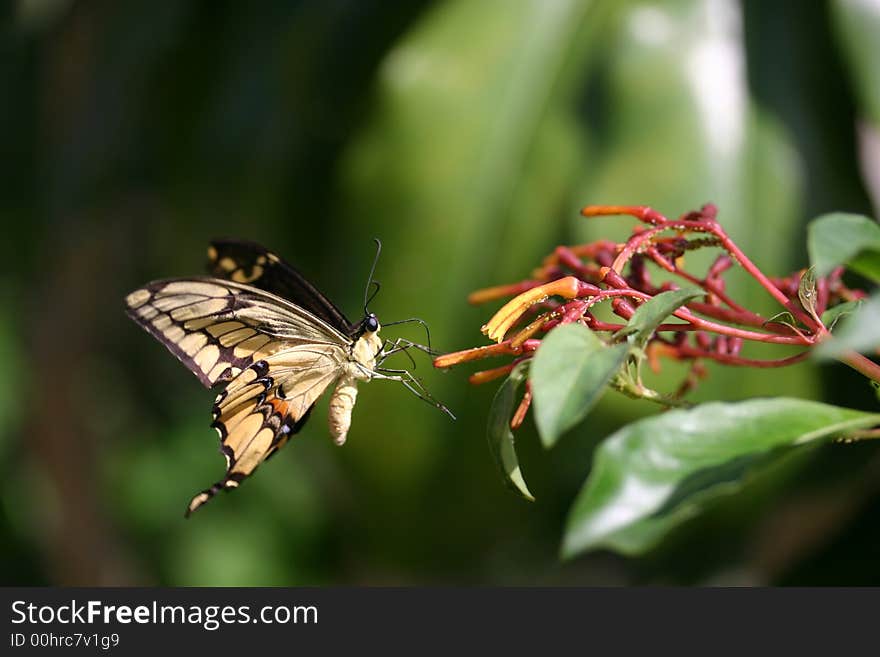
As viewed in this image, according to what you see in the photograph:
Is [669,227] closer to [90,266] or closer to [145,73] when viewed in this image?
[145,73]

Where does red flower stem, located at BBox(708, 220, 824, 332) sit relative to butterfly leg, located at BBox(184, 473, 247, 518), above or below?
above

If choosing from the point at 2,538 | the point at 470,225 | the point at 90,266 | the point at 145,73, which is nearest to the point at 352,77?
the point at 470,225

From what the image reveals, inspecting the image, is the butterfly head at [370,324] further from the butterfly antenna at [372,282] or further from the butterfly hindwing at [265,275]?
the butterfly antenna at [372,282]

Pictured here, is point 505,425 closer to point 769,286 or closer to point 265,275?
point 769,286

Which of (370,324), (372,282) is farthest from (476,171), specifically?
(370,324)

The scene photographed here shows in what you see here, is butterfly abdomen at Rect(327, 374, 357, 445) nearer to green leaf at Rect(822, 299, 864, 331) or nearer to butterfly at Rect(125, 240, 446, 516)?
butterfly at Rect(125, 240, 446, 516)

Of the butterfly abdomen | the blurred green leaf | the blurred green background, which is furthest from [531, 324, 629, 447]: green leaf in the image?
the blurred green leaf
